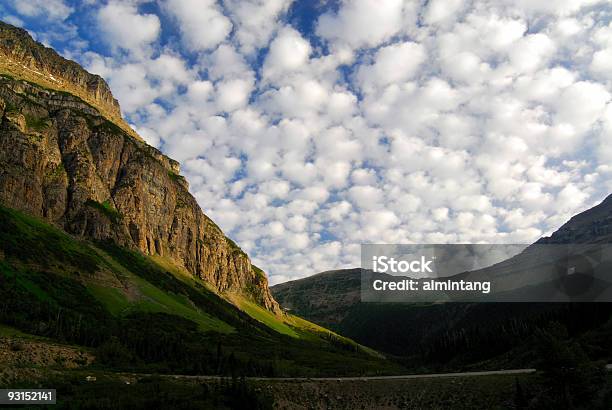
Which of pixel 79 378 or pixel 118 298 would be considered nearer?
pixel 79 378

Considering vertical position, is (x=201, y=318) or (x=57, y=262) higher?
(x=57, y=262)

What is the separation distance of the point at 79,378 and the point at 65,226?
152899 mm

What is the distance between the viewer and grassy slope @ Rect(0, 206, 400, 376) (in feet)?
332

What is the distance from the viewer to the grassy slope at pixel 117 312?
3989 inches

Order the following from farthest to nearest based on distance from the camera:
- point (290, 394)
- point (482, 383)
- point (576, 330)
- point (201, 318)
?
point (201, 318), point (576, 330), point (290, 394), point (482, 383)

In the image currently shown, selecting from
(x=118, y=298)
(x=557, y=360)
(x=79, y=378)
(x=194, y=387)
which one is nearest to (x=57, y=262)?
(x=118, y=298)

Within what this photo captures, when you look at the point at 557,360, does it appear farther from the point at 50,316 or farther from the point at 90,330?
the point at 50,316

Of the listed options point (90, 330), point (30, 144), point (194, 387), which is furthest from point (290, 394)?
point (30, 144)

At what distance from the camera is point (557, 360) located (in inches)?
1681

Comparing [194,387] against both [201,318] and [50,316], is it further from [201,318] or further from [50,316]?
[201,318]

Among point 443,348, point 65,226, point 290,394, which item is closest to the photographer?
point 290,394

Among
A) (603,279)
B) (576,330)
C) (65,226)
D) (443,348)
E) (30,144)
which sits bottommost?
(443,348)

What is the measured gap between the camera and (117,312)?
470 feet

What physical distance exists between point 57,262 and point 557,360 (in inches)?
5980
